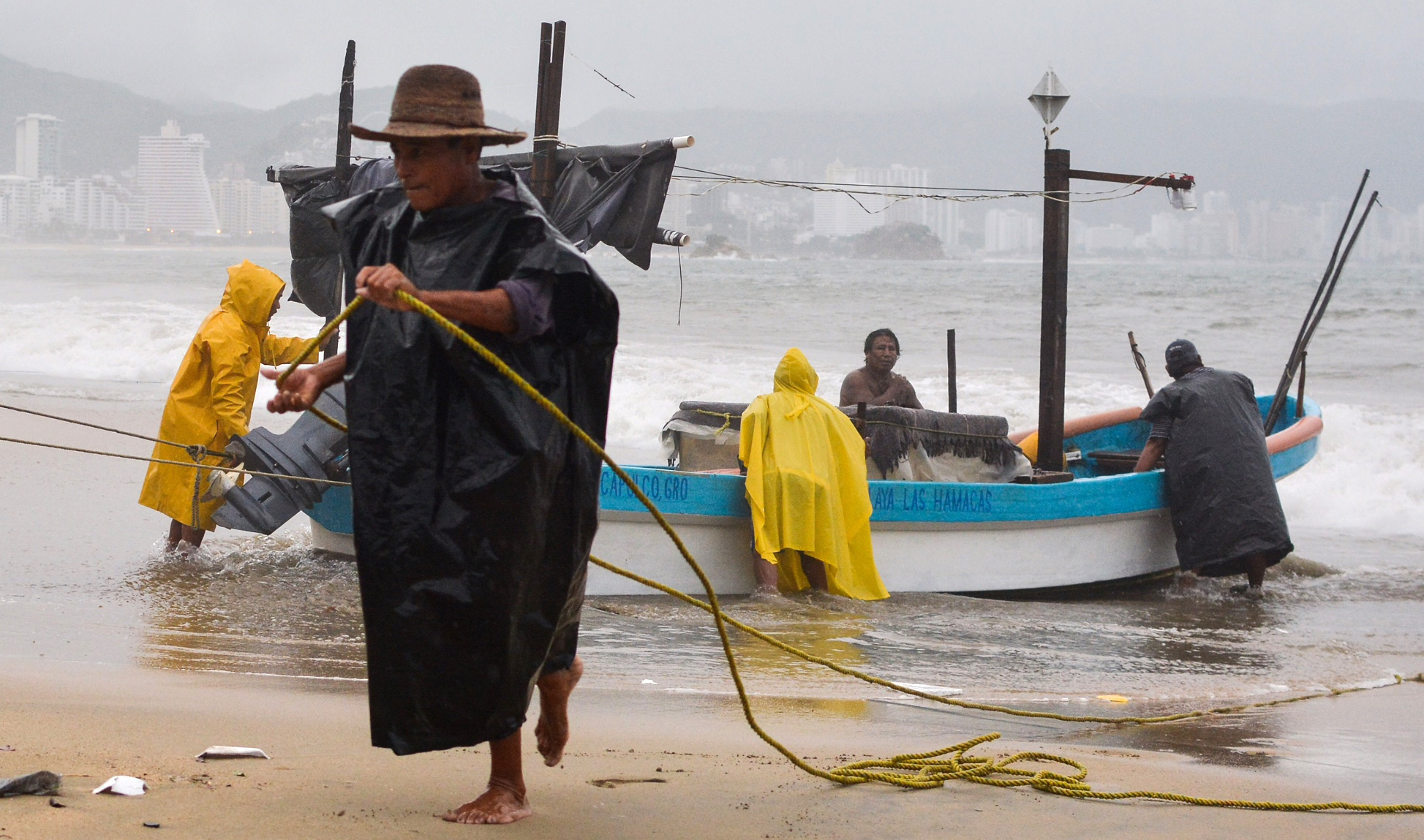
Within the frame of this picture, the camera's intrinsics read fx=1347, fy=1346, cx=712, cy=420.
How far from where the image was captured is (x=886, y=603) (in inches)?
313

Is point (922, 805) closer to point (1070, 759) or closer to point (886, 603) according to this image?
point (1070, 759)

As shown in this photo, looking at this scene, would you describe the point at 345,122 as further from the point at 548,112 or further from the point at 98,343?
the point at 98,343

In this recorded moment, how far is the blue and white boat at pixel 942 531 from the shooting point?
7.73m

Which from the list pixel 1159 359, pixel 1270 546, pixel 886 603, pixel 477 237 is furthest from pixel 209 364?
pixel 1159 359

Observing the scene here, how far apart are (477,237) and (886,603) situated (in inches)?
214

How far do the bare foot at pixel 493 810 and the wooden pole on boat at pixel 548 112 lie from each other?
6.42 metres

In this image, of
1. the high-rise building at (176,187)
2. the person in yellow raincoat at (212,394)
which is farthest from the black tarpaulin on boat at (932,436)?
the high-rise building at (176,187)

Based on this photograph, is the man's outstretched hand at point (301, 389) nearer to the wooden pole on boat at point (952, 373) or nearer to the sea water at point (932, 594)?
the sea water at point (932, 594)

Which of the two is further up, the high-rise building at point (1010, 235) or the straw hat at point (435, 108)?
the high-rise building at point (1010, 235)

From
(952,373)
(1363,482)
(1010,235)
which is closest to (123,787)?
(952,373)

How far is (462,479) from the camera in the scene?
2852 millimetres

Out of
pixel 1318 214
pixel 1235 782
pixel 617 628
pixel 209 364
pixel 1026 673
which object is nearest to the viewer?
pixel 1235 782

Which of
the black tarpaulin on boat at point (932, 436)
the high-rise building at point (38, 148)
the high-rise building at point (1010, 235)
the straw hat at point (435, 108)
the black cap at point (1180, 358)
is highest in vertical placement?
the high-rise building at point (38, 148)

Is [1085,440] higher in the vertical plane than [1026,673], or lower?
higher
